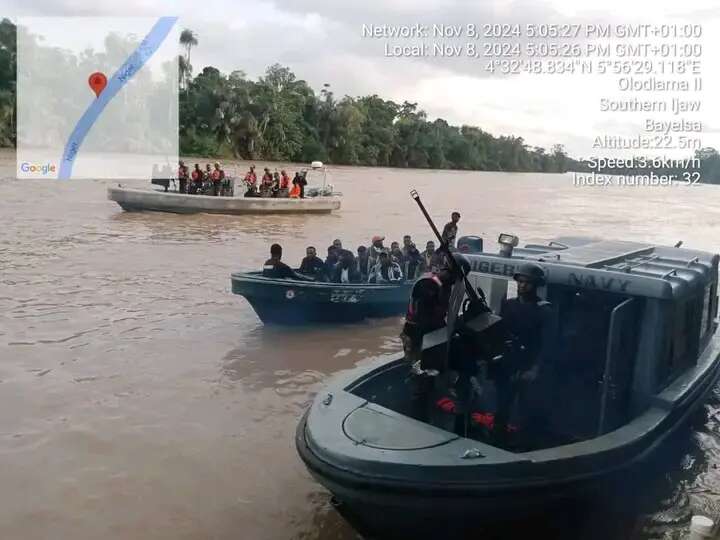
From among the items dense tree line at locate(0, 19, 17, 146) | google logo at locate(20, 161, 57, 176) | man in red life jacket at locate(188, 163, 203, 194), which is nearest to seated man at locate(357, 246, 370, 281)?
man in red life jacket at locate(188, 163, 203, 194)

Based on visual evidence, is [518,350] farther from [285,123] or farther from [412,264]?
[285,123]

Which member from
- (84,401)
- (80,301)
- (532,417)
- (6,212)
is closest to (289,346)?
(84,401)

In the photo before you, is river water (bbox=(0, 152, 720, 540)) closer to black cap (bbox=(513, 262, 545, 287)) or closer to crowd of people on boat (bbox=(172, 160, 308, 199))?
black cap (bbox=(513, 262, 545, 287))

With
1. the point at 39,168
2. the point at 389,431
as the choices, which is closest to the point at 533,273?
the point at 389,431

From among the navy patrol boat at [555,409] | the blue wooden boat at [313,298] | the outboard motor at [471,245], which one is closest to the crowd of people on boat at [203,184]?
the blue wooden boat at [313,298]

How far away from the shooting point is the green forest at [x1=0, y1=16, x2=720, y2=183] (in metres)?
57.3

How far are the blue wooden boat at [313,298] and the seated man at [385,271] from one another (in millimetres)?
282

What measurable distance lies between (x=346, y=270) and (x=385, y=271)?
659 millimetres

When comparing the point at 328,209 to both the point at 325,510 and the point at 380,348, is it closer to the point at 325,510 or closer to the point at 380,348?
the point at 380,348

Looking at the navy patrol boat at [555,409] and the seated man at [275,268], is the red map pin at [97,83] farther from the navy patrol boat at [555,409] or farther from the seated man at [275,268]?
the navy patrol boat at [555,409]

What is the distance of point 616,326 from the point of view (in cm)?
522

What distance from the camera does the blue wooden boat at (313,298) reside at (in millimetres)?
10719

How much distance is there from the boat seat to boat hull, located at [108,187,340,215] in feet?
66.7

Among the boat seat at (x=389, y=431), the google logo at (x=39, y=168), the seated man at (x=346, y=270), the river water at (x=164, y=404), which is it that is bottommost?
the river water at (x=164, y=404)
